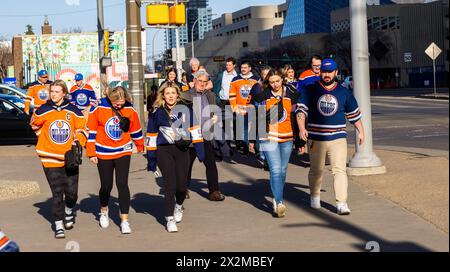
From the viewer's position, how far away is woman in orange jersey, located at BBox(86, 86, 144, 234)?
859cm

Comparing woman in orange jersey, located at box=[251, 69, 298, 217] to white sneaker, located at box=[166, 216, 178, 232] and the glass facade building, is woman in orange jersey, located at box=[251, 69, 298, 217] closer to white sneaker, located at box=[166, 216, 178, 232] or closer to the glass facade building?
white sneaker, located at box=[166, 216, 178, 232]

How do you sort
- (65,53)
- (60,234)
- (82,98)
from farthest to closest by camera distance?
(65,53) < (82,98) < (60,234)

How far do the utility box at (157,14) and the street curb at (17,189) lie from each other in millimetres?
5521

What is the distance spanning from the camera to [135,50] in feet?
57.1

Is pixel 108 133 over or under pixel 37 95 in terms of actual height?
under

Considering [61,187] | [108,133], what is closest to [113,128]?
[108,133]

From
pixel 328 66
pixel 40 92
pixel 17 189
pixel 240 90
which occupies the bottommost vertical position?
pixel 17 189

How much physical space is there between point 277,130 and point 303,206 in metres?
1.06

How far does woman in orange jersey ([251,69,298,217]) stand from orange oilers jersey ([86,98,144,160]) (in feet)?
5.15

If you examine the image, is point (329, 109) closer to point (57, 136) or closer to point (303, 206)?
point (303, 206)

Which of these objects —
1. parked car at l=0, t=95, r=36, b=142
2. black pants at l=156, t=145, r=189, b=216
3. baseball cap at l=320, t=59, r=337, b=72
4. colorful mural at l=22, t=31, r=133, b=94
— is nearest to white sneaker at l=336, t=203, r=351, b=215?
baseball cap at l=320, t=59, r=337, b=72

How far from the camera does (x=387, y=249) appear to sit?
6.96m

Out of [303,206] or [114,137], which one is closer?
→ [114,137]

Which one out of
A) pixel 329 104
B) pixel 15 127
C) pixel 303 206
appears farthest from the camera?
pixel 15 127
